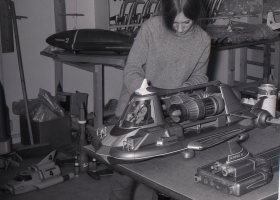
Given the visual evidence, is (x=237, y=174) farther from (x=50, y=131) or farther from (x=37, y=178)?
(x=50, y=131)

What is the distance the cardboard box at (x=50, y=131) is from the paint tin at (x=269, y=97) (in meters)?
1.99

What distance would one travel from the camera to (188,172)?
1339 millimetres

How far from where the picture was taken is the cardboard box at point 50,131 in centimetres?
337

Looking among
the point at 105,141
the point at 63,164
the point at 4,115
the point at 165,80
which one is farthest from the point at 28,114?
the point at 105,141

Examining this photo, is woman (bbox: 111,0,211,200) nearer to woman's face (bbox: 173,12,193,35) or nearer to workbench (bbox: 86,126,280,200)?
woman's face (bbox: 173,12,193,35)

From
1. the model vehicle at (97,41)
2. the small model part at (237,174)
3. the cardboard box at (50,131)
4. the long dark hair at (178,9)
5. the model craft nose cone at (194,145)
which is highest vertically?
the long dark hair at (178,9)

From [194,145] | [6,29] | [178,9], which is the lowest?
[194,145]

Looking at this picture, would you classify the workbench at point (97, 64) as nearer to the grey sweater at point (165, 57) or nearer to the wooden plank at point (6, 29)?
the wooden plank at point (6, 29)

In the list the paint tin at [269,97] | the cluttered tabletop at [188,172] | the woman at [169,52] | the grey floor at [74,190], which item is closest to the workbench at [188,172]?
the cluttered tabletop at [188,172]

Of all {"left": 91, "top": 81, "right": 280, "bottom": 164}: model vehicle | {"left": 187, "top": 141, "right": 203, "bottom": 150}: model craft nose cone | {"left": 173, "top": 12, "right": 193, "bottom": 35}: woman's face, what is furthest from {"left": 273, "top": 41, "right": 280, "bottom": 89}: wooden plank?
{"left": 187, "top": 141, "right": 203, "bottom": 150}: model craft nose cone

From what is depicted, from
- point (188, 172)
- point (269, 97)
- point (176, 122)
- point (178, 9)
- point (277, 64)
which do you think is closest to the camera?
point (188, 172)

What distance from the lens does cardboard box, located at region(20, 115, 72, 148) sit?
3365 mm

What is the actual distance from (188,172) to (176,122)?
0.19 m

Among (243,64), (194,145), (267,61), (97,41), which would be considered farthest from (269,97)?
(243,64)
